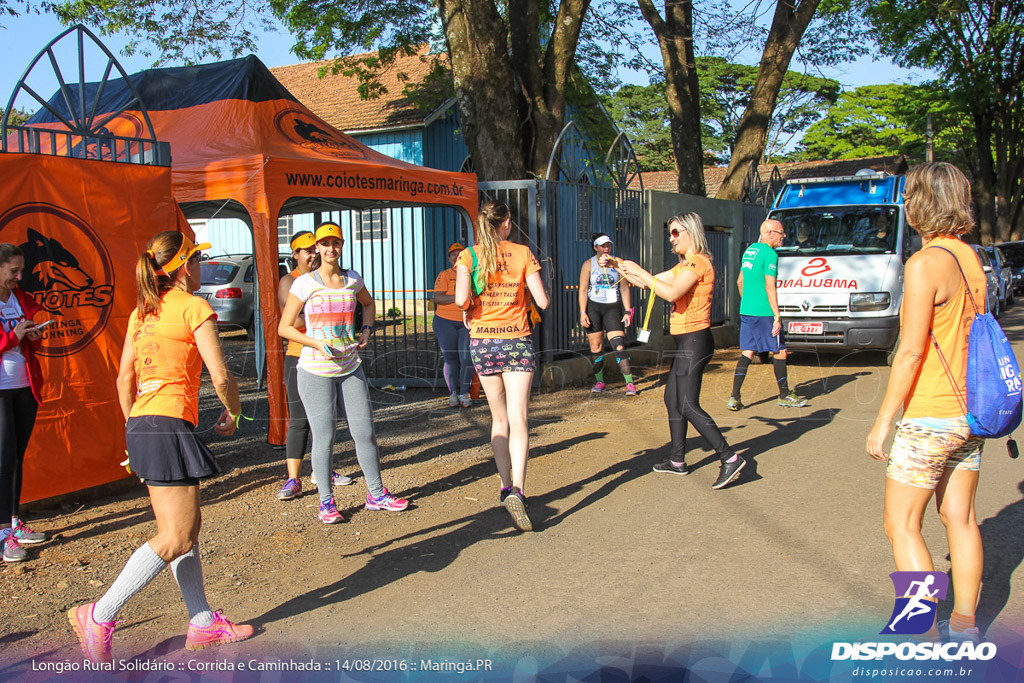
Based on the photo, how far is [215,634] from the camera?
145 inches

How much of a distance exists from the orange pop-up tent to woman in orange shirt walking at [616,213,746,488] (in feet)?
11.1

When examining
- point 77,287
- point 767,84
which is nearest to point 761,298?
point 77,287

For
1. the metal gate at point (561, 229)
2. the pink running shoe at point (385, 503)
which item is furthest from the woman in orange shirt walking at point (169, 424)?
the metal gate at point (561, 229)

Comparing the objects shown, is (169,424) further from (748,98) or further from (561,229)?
(748,98)

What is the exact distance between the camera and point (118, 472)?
19.7 ft

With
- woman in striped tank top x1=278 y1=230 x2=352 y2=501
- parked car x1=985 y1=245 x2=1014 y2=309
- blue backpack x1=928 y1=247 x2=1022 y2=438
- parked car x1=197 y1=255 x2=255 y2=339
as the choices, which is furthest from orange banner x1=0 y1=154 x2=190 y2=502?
parked car x1=985 y1=245 x2=1014 y2=309

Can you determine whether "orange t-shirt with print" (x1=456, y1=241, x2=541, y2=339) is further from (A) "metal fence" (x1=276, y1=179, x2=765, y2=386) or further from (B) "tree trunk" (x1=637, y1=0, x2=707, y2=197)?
(B) "tree trunk" (x1=637, y1=0, x2=707, y2=197)

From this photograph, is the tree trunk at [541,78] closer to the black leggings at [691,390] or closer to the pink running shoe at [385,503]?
the black leggings at [691,390]

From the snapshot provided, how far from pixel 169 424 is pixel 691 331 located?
3926mm

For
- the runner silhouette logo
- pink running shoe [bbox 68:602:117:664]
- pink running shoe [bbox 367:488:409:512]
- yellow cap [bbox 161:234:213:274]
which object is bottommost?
pink running shoe [bbox 367:488:409:512]

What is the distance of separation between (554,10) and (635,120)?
122ft

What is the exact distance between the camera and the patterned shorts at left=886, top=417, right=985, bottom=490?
3.20 m

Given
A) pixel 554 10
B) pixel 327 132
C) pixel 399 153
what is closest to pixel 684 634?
pixel 327 132

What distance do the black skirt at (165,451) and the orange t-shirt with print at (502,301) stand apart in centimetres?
217
